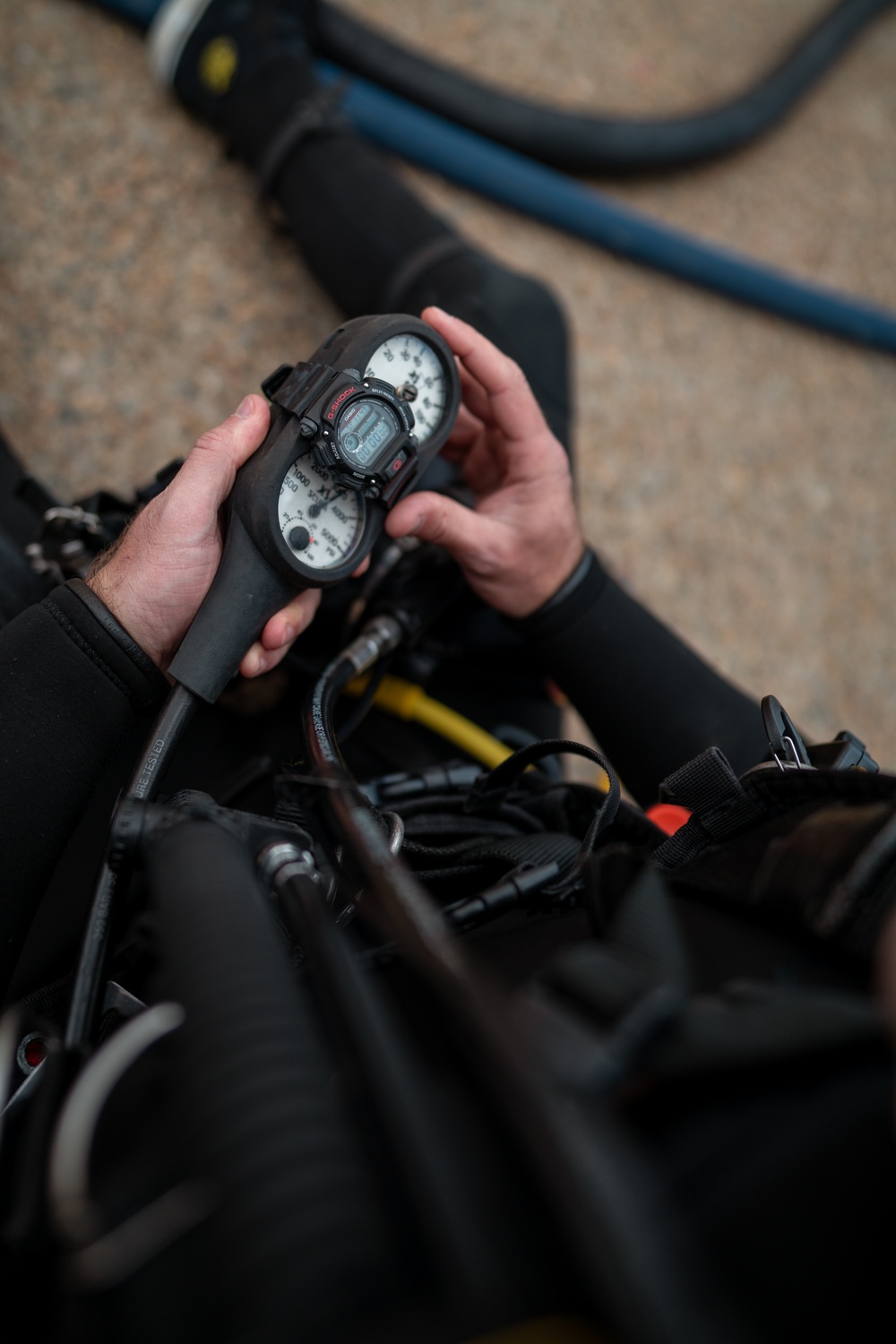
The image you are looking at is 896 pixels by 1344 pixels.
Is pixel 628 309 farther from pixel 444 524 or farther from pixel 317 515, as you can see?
pixel 317 515

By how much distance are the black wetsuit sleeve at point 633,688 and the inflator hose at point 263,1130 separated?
652 mm

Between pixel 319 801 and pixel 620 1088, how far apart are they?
0.32m

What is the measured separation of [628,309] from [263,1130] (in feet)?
5.70

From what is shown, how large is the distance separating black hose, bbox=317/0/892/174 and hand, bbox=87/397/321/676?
115 cm

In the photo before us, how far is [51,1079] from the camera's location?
0.51 meters

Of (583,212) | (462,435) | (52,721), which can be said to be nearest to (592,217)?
(583,212)

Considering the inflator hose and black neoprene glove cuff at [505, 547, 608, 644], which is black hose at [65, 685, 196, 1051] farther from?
black neoprene glove cuff at [505, 547, 608, 644]

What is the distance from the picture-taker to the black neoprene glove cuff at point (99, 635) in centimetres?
78

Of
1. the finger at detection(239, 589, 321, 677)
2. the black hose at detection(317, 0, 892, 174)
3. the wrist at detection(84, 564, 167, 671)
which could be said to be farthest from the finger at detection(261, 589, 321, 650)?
the black hose at detection(317, 0, 892, 174)

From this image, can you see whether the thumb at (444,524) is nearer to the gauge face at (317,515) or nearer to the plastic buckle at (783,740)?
the gauge face at (317,515)

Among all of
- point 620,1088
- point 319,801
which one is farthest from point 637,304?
A: point 620,1088

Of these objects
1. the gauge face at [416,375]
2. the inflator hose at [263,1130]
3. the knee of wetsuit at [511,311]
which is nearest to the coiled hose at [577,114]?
the knee of wetsuit at [511,311]

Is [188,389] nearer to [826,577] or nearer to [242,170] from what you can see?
[242,170]

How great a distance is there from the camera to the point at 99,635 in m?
0.78
